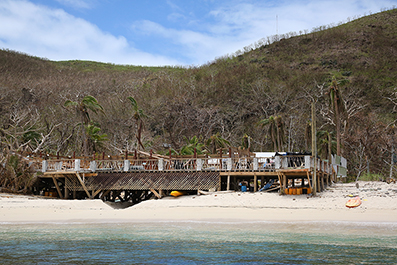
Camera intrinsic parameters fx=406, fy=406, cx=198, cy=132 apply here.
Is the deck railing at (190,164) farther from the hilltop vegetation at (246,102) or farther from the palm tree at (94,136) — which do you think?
the hilltop vegetation at (246,102)

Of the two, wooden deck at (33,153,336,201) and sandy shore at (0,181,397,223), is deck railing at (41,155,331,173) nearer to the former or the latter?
wooden deck at (33,153,336,201)

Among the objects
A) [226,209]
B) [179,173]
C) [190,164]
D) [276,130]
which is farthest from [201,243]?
[276,130]

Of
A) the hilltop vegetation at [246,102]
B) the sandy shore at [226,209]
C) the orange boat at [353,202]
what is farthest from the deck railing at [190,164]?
the hilltop vegetation at [246,102]

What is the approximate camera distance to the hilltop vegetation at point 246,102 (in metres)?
44.4

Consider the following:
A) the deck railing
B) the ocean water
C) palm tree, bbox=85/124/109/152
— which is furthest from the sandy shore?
palm tree, bbox=85/124/109/152

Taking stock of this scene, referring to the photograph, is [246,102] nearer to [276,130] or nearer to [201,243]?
[276,130]

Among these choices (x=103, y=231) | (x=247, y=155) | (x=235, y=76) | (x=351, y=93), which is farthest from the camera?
(x=235, y=76)

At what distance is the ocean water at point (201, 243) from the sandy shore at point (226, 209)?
1606mm

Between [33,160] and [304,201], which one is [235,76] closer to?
[33,160]

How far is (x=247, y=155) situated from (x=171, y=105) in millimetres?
31869

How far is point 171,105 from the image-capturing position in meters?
56.6

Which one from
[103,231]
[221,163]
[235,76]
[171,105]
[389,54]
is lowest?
[103,231]

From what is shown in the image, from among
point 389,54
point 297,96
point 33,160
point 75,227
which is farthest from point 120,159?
point 389,54

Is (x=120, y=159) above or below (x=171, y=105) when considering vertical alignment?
below
